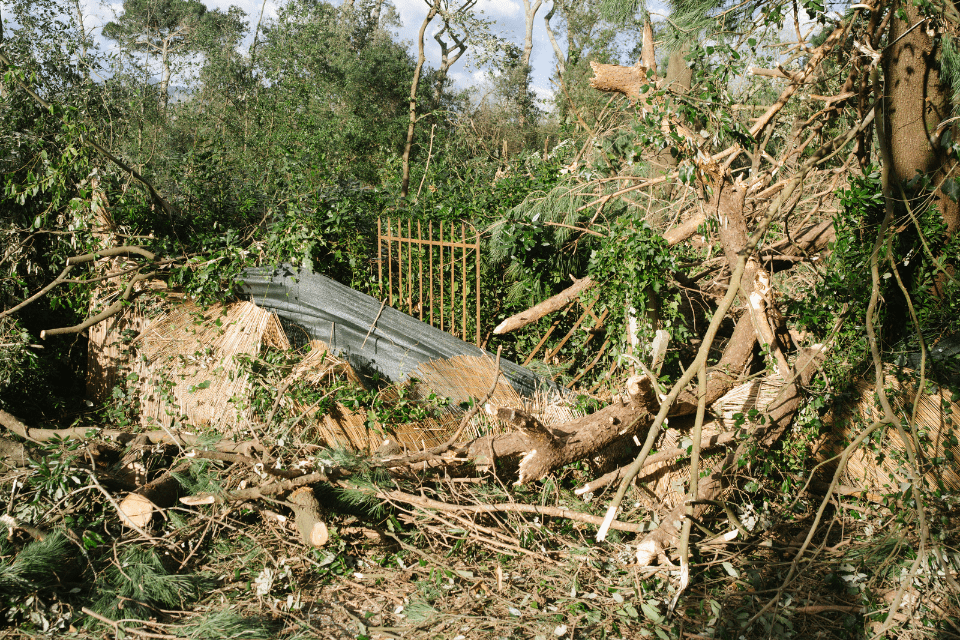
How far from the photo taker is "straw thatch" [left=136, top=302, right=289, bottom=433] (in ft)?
14.0

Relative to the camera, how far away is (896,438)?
136 inches

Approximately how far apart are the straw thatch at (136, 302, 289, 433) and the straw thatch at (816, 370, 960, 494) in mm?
3564

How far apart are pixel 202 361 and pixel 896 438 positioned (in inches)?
173

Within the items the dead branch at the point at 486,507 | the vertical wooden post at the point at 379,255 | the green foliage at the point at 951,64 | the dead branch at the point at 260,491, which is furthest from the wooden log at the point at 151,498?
the green foliage at the point at 951,64

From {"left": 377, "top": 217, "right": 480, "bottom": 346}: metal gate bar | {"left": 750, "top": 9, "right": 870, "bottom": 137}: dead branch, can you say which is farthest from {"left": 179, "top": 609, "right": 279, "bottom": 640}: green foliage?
{"left": 750, "top": 9, "right": 870, "bottom": 137}: dead branch

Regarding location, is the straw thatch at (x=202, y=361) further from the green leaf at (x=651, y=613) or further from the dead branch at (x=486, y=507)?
the green leaf at (x=651, y=613)

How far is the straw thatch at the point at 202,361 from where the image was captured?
14.0 ft

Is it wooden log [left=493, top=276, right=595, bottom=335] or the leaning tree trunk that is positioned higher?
the leaning tree trunk

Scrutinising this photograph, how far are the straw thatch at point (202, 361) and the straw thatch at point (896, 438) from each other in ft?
11.7

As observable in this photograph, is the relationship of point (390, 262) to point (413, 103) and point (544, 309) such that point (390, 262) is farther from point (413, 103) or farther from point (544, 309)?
point (413, 103)

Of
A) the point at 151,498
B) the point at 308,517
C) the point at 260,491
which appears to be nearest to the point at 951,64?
the point at 308,517

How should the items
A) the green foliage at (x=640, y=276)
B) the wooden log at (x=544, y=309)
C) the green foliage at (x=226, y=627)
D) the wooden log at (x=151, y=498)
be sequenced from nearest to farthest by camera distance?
the green foliage at (x=226, y=627) → the wooden log at (x=151, y=498) → the green foliage at (x=640, y=276) → the wooden log at (x=544, y=309)

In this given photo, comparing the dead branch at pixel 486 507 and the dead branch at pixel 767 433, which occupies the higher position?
the dead branch at pixel 767 433

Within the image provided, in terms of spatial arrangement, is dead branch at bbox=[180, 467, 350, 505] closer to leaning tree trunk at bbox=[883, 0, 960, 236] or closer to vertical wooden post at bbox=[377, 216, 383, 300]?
vertical wooden post at bbox=[377, 216, 383, 300]
